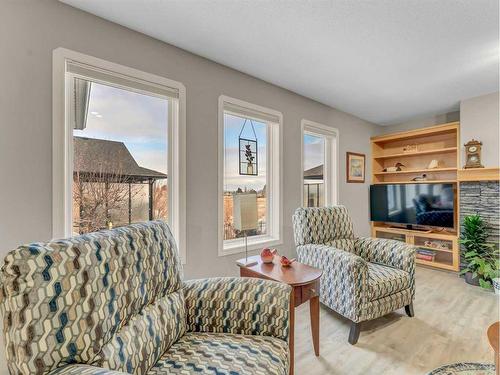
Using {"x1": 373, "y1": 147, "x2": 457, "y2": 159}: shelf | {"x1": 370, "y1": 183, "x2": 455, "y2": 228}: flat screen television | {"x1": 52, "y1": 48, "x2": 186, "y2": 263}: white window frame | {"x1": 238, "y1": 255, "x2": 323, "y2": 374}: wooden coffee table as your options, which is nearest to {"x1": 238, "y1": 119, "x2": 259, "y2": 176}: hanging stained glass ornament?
{"x1": 52, "y1": 48, "x2": 186, "y2": 263}: white window frame

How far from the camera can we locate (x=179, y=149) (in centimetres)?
218

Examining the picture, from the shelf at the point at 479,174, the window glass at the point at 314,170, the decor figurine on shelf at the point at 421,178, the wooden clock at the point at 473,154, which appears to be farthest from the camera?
the decor figurine on shelf at the point at 421,178

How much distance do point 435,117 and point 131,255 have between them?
477cm

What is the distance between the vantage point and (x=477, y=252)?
10.4ft

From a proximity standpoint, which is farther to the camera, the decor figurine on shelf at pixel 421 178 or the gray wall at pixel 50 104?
the decor figurine on shelf at pixel 421 178

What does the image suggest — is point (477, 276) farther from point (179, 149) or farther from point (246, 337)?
point (179, 149)

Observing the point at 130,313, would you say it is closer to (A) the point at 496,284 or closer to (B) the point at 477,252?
(A) the point at 496,284

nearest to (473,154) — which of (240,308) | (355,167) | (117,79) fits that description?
(355,167)

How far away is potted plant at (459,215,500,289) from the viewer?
302cm

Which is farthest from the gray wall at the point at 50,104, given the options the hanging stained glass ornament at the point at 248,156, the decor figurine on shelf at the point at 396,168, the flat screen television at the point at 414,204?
the decor figurine on shelf at the point at 396,168

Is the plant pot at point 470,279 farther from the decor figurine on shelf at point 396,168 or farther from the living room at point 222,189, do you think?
the decor figurine on shelf at point 396,168

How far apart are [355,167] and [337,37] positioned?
251cm

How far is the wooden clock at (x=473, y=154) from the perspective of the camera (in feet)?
10.8

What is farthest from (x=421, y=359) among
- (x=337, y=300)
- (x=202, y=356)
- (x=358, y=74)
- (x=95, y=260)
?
(x=358, y=74)
